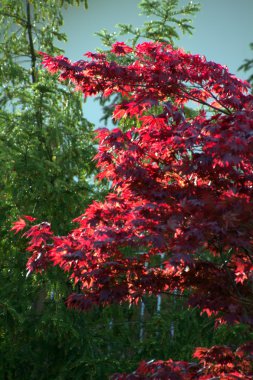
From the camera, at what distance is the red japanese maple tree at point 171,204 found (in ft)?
14.0

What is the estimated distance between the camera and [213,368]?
522cm

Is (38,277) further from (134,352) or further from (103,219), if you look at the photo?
(103,219)

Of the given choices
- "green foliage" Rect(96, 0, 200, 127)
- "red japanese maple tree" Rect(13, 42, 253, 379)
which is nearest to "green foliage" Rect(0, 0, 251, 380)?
"green foliage" Rect(96, 0, 200, 127)

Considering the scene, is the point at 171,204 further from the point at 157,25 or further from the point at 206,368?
the point at 157,25

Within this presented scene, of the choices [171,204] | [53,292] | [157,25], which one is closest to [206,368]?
[171,204]

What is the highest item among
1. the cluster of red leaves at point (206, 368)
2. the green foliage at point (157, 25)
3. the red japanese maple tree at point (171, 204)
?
the green foliage at point (157, 25)

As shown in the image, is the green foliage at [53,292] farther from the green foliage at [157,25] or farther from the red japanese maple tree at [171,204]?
the red japanese maple tree at [171,204]

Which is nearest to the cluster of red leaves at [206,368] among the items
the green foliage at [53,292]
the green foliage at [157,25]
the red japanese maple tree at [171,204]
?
the red japanese maple tree at [171,204]

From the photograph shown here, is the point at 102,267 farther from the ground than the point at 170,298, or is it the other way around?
the point at 170,298

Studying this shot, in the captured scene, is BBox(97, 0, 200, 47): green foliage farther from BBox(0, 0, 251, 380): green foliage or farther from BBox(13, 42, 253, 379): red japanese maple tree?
BBox(13, 42, 253, 379): red japanese maple tree

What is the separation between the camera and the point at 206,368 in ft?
16.9

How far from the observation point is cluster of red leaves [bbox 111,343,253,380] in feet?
16.0

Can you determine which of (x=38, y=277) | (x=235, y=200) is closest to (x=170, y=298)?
(x=38, y=277)

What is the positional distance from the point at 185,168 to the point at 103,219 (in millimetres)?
785
